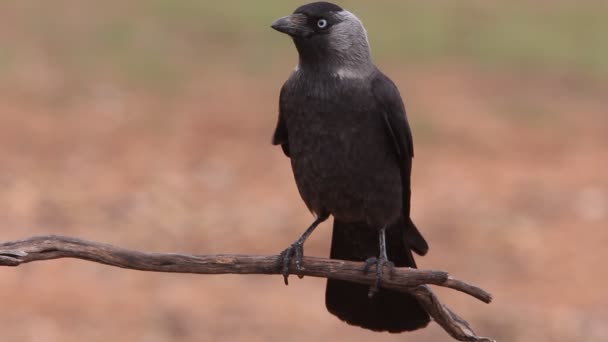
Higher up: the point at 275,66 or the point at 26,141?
the point at 275,66

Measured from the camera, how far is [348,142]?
7066mm

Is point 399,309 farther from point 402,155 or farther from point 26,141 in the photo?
point 26,141

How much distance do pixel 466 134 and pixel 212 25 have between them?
5955mm

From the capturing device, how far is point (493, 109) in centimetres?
2036

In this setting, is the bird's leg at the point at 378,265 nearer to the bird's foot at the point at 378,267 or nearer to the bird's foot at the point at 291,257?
the bird's foot at the point at 378,267

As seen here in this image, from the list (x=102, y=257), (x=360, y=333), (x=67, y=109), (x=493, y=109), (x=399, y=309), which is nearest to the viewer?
(x=102, y=257)

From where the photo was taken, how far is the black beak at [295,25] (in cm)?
707

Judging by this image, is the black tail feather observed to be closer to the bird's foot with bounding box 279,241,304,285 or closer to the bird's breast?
the bird's breast

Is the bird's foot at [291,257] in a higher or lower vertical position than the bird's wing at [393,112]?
lower

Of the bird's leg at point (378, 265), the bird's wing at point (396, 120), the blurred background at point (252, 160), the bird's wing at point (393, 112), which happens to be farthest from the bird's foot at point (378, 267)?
the blurred background at point (252, 160)

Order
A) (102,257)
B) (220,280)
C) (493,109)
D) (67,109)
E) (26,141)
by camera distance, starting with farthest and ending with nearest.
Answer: (493,109) < (67,109) < (26,141) < (220,280) < (102,257)

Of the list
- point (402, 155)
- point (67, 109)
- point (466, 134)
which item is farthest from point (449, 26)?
point (402, 155)

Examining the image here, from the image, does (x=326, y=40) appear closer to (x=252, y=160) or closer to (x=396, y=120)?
(x=396, y=120)

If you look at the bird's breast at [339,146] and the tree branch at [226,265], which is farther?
the bird's breast at [339,146]
